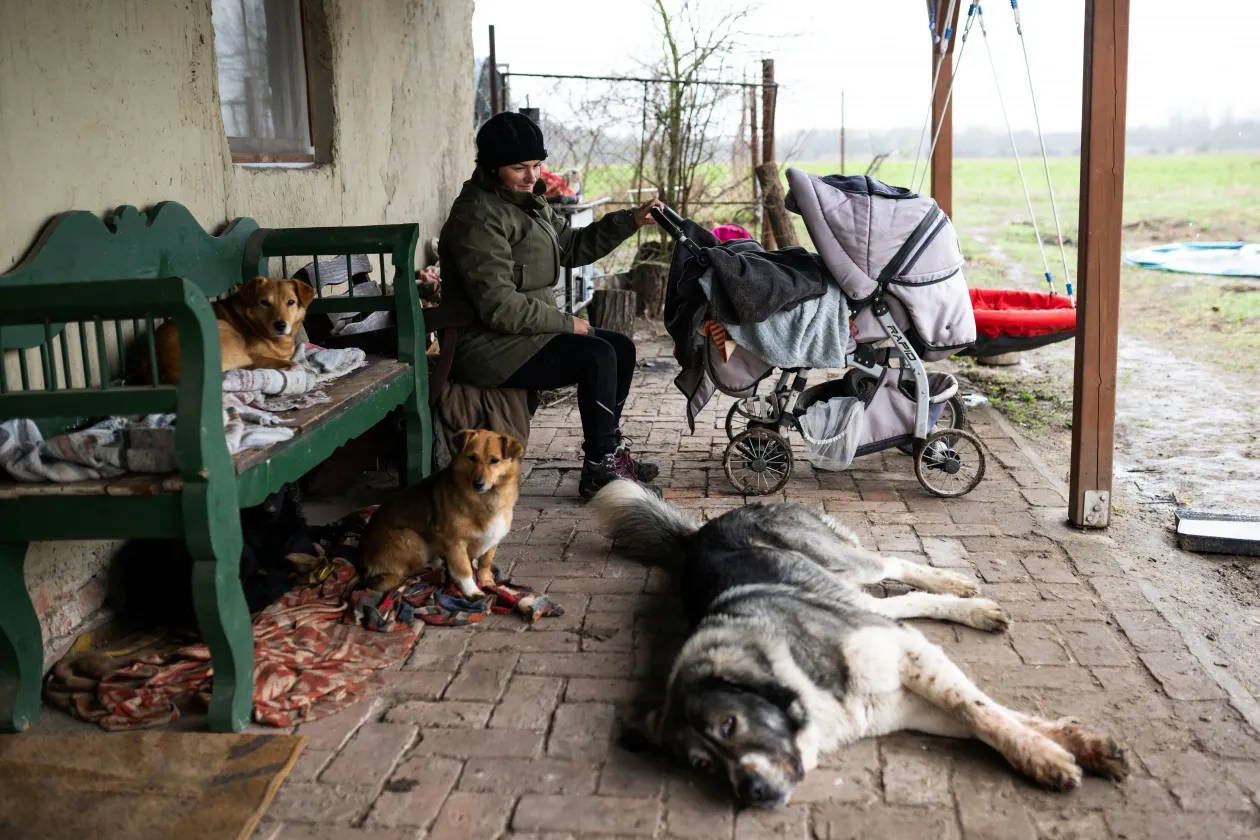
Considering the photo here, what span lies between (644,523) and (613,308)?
4.80 meters

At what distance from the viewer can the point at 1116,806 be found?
8.19 ft

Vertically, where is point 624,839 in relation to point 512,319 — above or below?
below

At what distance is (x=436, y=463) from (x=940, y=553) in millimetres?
2415

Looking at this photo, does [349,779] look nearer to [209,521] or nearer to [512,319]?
[209,521]

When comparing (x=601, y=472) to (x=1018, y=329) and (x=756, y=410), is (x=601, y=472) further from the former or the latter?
(x=1018, y=329)

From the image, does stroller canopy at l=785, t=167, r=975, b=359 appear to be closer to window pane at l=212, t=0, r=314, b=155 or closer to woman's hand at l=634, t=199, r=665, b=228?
woman's hand at l=634, t=199, r=665, b=228

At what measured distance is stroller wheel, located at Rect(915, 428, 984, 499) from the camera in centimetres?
495

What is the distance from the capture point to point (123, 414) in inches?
110

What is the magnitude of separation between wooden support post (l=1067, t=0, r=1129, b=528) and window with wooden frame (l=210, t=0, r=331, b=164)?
3.97 meters

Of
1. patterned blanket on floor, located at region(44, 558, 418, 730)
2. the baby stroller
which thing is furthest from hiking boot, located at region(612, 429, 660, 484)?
patterned blanket on floor, located at region(44, 558, 418, 730)

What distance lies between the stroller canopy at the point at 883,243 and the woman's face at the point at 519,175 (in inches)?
47.0

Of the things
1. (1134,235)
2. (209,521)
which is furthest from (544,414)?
(1134,235)

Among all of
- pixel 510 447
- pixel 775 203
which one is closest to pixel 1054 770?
pixel 510 447

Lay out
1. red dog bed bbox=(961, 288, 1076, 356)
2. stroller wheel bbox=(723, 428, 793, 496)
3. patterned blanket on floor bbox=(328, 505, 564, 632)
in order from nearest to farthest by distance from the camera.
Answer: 1. patterned blanket on floor bbox=(328, 505, 564, 632)
2. stroller wheel bbox=(723, 428, 793, 496)
3. red dog bed bbox=(961, 288, 1076, 356)
